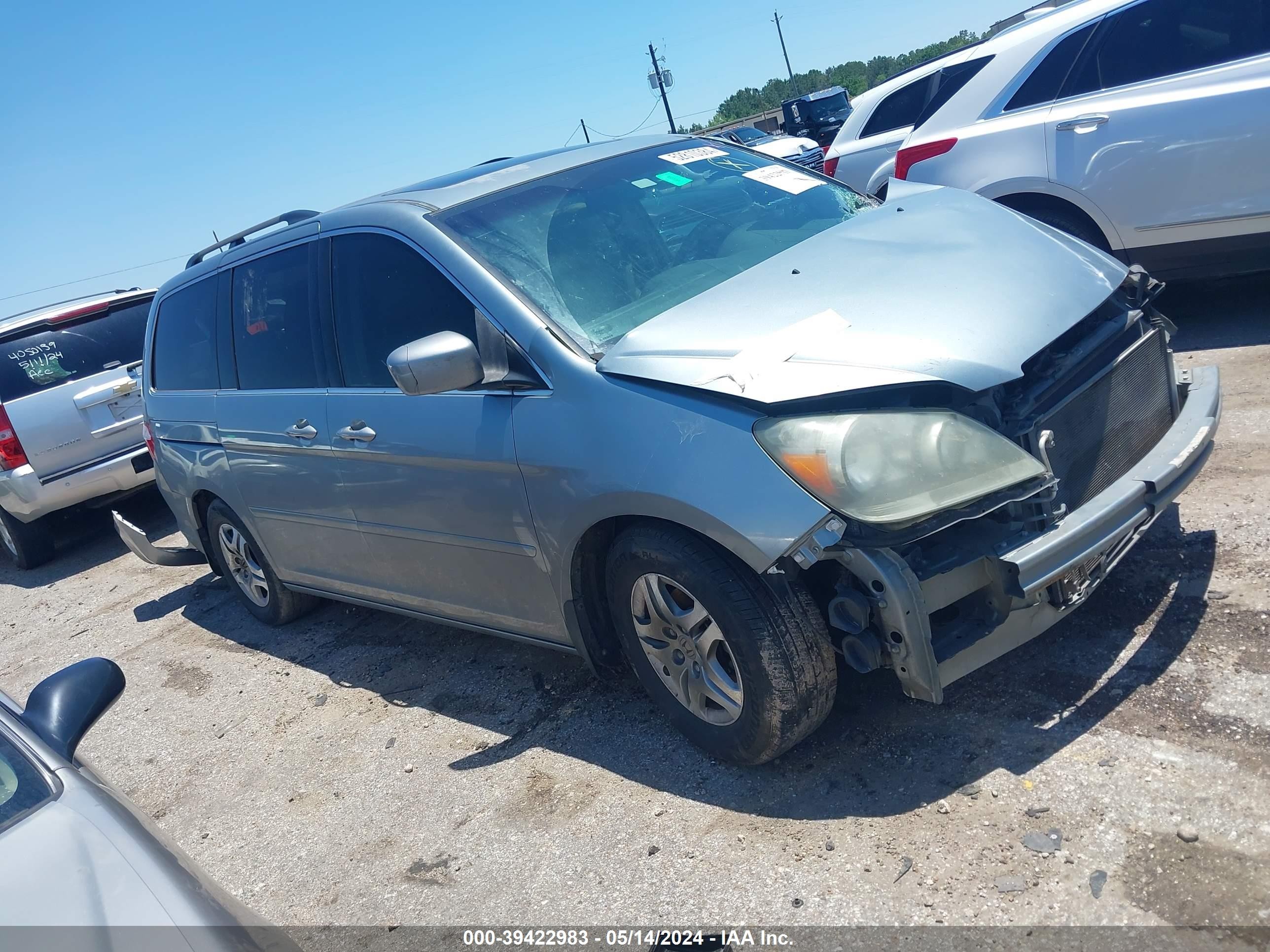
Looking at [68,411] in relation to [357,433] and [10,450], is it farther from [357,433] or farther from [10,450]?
[357,433]

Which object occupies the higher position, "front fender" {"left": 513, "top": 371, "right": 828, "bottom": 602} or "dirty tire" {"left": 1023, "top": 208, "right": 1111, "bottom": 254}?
"front fender" {"left": 513, "top": 371, "right": 828, "bottom": 602}

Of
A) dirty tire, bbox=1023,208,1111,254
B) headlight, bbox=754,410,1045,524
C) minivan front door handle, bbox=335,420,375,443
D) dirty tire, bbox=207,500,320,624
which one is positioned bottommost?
dirty tire, bbox=207,500,320,624

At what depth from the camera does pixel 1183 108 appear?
518cm

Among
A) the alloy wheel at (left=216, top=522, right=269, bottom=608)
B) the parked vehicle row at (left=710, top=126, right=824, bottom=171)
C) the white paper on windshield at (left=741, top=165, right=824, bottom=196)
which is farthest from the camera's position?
the parked vehicle row at (left=710, top=126, right=824, bottom=171)

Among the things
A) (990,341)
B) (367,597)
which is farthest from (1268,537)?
(367,597)

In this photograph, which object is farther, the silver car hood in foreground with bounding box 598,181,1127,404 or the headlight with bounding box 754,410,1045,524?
the silver car hood in foreground with bounding box 598,181,1127,404

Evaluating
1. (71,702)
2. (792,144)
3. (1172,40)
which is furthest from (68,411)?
(792,144)

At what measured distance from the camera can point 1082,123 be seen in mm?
5535

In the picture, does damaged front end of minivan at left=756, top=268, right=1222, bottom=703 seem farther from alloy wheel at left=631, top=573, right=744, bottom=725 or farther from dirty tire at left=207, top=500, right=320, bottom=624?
dirty tire at left=207, top=500, right=320, bottom=624

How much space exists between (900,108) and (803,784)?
6.05 metres

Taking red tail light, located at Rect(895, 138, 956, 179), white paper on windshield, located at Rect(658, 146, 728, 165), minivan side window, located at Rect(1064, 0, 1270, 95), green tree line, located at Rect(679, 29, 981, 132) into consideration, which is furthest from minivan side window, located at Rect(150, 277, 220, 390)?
green tree line, located at Rect(679, 29, 981, 132)

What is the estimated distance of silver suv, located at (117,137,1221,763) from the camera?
2623mm

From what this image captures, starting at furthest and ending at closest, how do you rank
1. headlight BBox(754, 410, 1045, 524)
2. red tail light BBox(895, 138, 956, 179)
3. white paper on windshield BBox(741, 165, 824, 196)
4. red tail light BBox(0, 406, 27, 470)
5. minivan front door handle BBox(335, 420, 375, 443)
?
red tail light BBox(0, 406, 27, 470), red tail light BBox(895, 138, 956, 179), white paper on windshield BBox(741, 165, 824, 196), minivan front door handle BBox(335, 420, 375, 443), headlight BBox(754, 410, 1045, 524)

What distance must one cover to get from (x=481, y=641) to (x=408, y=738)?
2.53 feet
